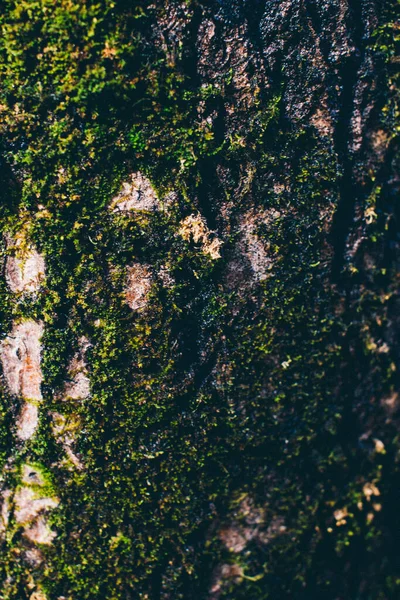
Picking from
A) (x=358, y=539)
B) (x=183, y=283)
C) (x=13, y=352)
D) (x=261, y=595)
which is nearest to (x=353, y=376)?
(x=358, y=539)

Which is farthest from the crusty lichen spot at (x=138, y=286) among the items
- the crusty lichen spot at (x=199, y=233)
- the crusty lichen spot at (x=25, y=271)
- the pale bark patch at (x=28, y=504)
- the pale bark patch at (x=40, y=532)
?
the pale bark patch at (x=40, y=532)

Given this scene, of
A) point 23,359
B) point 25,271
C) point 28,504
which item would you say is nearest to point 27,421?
point 23,359

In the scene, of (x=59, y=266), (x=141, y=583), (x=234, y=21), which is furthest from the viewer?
(x=141, y=583)

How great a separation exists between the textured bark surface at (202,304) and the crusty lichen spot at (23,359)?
2 cm

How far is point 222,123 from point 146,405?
1.88m

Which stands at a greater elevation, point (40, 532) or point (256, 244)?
point (256, 244)

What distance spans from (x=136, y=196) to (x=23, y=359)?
4.37 ft

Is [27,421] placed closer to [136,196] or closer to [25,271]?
[25,271]

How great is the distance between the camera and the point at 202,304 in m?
2.58

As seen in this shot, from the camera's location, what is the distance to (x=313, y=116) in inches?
95.9

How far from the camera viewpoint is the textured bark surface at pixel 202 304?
2.34m

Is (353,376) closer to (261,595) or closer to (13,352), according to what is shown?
(261,595)

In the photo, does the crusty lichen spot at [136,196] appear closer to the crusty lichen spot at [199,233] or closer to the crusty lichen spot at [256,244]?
the crusty lichen spot at [199,233]

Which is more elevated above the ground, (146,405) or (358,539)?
(146,405)
